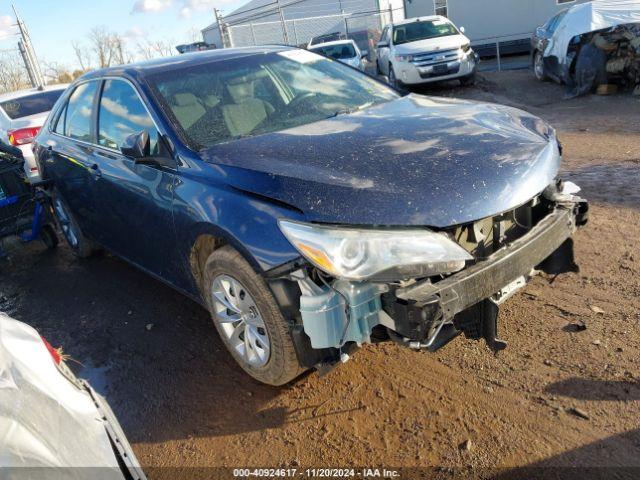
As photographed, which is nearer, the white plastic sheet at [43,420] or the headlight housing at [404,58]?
the white plastic sheet at [43,420]

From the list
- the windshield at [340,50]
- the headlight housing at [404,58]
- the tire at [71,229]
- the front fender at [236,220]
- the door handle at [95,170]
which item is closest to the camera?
the front fender at [236,220]

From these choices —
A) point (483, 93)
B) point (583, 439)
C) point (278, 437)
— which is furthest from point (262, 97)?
point (483, 93)

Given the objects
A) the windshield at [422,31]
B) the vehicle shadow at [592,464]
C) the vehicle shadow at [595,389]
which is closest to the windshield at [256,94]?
the vehicle shadow at [595,389]

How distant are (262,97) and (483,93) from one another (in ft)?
32.6

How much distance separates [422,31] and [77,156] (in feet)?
37.4

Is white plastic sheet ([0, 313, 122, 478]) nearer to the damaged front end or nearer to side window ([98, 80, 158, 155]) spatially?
the damaged front end

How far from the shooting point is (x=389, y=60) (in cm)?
1367

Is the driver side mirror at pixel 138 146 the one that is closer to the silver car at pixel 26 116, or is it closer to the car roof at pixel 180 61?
the car roof at pixel 180 61

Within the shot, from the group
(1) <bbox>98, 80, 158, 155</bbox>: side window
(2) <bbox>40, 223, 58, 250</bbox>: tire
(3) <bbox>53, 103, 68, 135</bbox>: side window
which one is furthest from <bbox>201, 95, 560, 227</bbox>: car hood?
(2) <bbox>40, 223, 58, 250</bbox>: tire

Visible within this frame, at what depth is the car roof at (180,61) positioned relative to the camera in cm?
373

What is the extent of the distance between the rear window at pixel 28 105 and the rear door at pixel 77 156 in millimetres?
4385

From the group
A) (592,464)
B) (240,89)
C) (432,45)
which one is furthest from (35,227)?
(432,45)

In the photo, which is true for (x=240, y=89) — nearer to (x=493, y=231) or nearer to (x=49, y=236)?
(x=493, y=231)

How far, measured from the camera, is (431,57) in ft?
41.4
